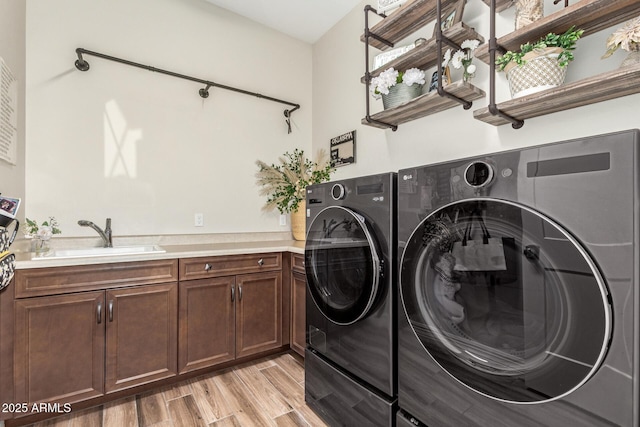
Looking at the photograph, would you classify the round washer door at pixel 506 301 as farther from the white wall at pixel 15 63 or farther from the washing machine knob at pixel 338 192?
the white wall at pixel 15 63

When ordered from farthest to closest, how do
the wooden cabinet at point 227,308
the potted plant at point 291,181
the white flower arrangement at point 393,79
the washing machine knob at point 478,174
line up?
the potted plant at point 291,181
the wooden cabinet at point 227,308
the white flower arrangement at point 393,79
the washing machine knob at point 478,174

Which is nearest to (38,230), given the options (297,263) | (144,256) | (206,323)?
(144,256)

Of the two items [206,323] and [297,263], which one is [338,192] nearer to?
[297,263]

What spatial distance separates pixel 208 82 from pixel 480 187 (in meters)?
2.39

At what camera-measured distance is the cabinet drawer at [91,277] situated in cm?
160

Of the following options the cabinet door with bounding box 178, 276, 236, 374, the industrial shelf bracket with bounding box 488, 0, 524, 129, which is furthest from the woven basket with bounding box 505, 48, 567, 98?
the cabinet door with bounding box 178, 276, 236, 374

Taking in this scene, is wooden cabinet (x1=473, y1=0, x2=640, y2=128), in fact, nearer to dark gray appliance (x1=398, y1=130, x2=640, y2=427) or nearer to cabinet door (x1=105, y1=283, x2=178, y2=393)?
dark gray appliance (x1=398, y1=130, x2=640, y2=427)

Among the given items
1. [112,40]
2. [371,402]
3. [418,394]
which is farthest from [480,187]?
[112,40]

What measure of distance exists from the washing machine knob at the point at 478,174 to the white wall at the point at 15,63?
2.26 metres

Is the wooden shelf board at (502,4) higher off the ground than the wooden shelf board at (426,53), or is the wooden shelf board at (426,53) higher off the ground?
the wooden shelf board at (502,4)

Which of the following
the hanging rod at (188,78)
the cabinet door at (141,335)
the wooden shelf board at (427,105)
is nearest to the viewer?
the wooden shelf board at (427,105)

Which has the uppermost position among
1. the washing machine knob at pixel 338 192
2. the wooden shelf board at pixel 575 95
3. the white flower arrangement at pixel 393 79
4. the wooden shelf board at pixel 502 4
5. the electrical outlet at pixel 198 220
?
the wooden shelf board at pixel 502 4

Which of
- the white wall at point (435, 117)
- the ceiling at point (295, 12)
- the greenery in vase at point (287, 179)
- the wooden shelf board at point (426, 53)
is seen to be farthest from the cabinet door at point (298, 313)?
the ceiling at point (295, 12)

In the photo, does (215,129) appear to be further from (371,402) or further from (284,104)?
(371,402)
